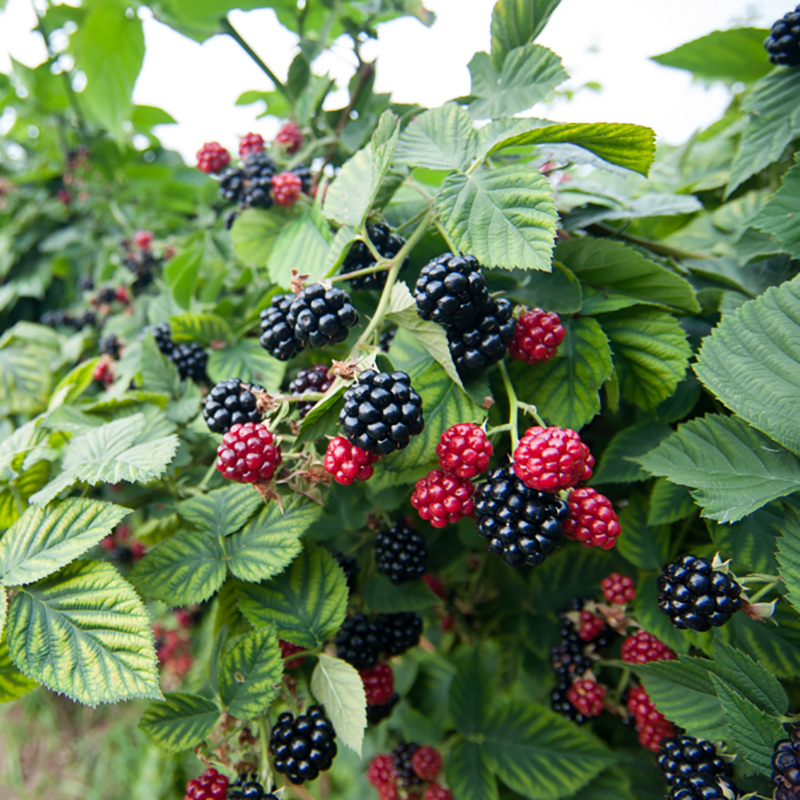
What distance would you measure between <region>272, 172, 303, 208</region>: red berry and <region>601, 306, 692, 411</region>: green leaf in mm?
721

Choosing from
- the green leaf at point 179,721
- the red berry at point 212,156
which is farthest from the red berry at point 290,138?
the green leaf at point 179,721

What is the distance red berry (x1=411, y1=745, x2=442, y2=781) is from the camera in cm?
126

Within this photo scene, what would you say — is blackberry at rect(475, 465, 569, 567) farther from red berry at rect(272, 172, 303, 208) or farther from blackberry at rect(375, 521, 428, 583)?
red berry at rect(272, 172, 303, 208)

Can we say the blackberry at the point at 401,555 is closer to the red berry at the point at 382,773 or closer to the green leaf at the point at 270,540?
the green leaf at the point at 270,540

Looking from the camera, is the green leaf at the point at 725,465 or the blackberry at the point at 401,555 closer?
the green leaf at the point at 725,465

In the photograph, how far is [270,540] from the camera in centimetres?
A: 85

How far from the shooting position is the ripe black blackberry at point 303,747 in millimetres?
800

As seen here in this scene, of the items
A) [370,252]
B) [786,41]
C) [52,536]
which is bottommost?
[52,536]

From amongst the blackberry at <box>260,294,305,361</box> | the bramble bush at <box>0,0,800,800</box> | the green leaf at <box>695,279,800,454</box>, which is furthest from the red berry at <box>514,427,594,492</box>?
the blackberry at <box>260,294,305,361</box>

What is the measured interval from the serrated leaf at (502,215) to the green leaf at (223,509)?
22.2 inches

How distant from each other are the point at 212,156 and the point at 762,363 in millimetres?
1288

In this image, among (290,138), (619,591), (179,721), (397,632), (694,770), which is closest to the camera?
(694,770)


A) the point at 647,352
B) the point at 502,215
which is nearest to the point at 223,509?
the point at 502,215

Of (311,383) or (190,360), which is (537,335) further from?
(190,360)
